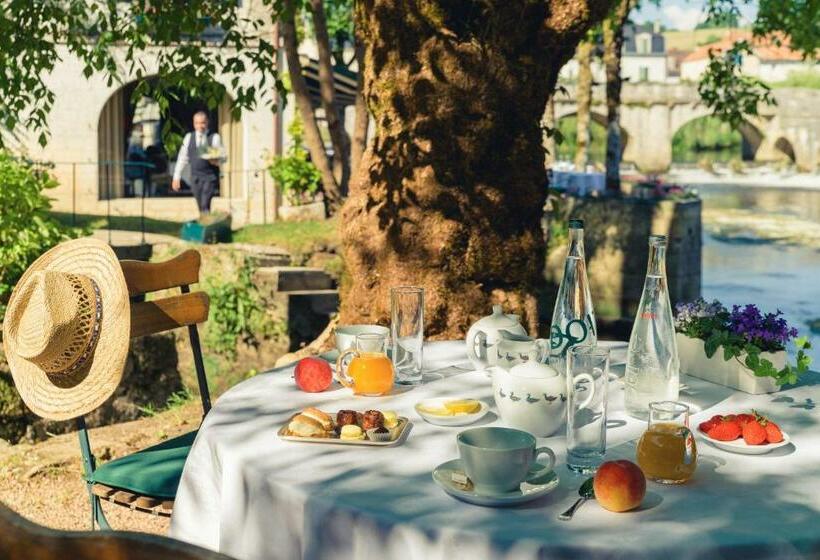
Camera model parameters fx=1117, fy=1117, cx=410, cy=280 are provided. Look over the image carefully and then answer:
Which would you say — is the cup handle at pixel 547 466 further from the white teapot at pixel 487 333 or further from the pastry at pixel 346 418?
the white teapot at pixel 487 333

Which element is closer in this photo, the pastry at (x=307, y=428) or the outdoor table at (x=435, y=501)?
the outdoor table at (x=435, y=501)

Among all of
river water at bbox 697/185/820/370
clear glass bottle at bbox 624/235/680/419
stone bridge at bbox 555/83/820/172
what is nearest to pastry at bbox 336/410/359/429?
clear glass bottle at bbox 624/235/680/419

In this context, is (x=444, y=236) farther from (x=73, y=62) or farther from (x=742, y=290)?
(x=742, y=290)

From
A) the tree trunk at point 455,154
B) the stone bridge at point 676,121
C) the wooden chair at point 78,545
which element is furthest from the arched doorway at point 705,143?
the wooden chair at point 78,545

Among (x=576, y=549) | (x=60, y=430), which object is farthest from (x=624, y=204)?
(x=576, y=549)

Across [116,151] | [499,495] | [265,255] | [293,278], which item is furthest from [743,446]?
[116,151]

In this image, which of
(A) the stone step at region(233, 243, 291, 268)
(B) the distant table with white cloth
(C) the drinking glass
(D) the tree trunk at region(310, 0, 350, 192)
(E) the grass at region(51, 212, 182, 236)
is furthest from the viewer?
(B) the distant table with white cloth

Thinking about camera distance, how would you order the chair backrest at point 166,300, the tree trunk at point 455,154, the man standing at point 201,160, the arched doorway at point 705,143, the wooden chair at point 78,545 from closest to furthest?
the wooden chair at point 78,545
the chair backrest at point 166,300
the tree trunk at point 455,154
the man standing at point 201,160
the arched doorway at point 705,143

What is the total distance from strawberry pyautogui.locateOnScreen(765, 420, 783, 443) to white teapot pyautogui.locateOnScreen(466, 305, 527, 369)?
80 centimetres

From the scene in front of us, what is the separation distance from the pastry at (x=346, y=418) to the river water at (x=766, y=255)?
1142 cm

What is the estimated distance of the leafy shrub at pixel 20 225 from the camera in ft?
24.9

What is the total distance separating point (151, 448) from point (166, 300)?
1.52 feet

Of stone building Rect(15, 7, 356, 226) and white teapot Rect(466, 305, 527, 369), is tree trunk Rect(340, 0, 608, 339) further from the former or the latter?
stone building Rect(15, 7, 356, 226)

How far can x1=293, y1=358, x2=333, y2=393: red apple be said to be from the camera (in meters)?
2.80
